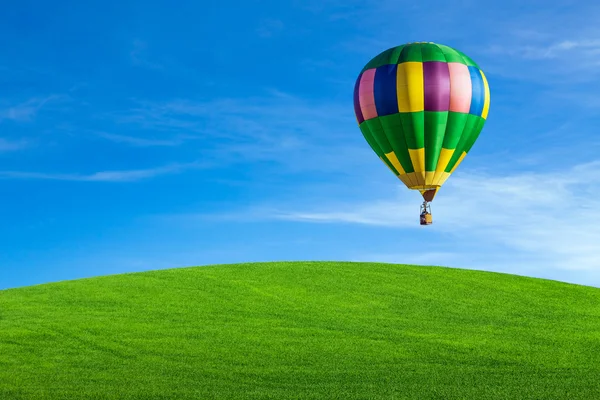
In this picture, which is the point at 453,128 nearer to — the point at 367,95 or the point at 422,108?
the point at 422,108

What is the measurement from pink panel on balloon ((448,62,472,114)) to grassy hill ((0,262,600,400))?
7805mm

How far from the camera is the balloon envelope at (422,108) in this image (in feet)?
89.3

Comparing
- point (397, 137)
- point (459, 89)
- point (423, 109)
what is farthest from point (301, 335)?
point (459, 89)

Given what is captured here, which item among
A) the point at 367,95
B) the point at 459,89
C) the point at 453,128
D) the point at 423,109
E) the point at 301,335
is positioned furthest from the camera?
the point at 367,95

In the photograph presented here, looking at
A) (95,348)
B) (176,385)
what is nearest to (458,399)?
(176,385)

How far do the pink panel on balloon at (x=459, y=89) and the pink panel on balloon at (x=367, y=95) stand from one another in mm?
2789

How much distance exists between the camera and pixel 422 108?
2716 centimetres

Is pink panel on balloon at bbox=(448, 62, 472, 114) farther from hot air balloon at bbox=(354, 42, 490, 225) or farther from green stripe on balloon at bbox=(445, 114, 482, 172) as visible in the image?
green stripe on balloon at bbox=(445, 114, 482, 172)

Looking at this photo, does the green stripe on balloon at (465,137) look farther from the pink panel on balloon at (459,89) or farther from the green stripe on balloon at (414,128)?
the green stripe on balloon at (414,128)

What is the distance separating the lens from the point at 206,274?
122ft

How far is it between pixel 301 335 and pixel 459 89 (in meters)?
10.5

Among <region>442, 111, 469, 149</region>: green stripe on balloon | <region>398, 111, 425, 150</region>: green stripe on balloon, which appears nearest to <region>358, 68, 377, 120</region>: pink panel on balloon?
<region>398, 111, 425, 150</region>: green stripe on balloon

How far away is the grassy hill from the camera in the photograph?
17.5 metres

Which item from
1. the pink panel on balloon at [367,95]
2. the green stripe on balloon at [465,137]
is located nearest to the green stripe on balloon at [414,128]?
the pink panel on balloon at [367,95]
